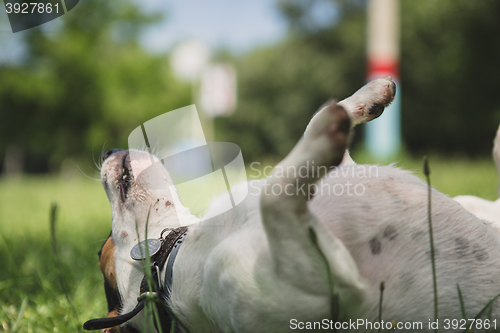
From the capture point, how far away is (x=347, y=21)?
18.5m

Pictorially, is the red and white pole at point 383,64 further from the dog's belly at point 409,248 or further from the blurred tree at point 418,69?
the blurred tree at point 418,69

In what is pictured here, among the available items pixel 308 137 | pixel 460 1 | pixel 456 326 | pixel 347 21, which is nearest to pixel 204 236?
pixel 308 137

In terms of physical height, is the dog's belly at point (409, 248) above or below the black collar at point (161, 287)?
above

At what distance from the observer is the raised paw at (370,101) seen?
1428 mm

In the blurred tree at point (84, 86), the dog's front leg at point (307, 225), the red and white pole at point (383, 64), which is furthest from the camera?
the blurred tree at point (84, 86)

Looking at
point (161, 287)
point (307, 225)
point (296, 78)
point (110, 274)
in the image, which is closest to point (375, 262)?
point (307, 225)

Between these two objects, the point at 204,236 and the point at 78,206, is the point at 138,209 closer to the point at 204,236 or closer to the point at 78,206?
the point at 204,236

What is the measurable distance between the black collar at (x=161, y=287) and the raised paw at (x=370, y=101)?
0.67 meters

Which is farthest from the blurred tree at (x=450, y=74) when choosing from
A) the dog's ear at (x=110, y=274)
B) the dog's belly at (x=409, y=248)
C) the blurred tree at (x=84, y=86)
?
the dog's ear at (x=110, y=274)

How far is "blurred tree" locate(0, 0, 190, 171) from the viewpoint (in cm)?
1628

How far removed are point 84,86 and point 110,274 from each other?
1747 centimetres

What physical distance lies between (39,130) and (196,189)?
17.3 meters

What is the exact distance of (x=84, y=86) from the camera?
1747 cm

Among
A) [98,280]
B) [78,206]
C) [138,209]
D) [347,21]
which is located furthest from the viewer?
[347,21]
